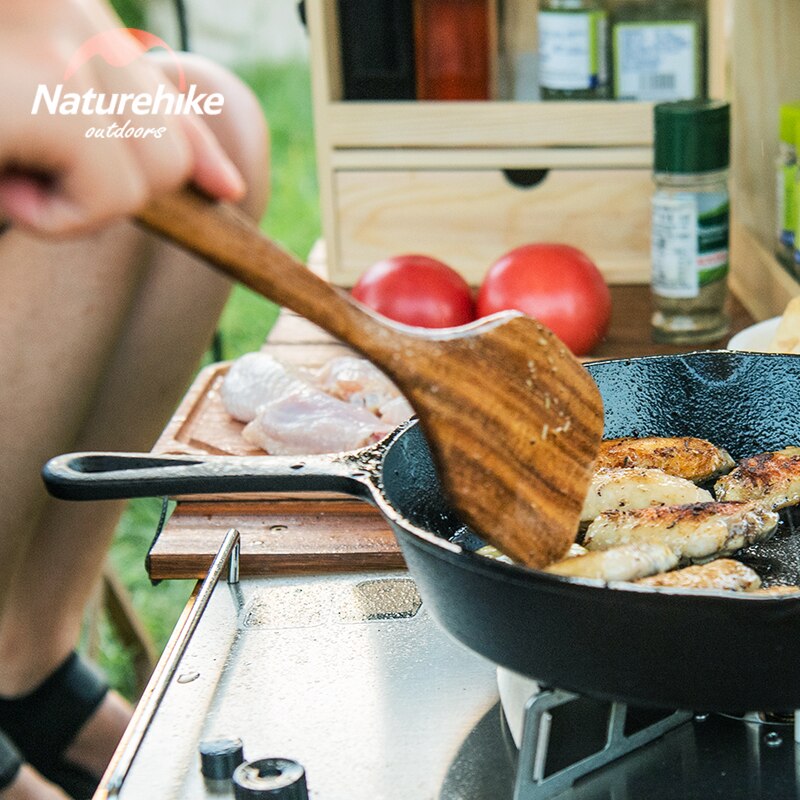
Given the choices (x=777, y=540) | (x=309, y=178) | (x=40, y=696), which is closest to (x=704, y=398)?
(x=777, y=540)

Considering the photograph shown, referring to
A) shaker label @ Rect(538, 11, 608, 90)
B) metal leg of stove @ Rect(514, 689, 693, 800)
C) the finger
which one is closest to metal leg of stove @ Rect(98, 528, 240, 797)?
metal leg of stove @ Rect(514, 689, 693, 800)

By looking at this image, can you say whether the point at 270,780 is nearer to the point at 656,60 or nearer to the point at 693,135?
the point at 693,135

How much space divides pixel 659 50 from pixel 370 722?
1.28 m

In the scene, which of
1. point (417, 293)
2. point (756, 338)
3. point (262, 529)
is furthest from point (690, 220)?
point (262, 529)

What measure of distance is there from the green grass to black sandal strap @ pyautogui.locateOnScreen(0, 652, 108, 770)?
0.55m

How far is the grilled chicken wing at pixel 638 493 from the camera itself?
1057mm

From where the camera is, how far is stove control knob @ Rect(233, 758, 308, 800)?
2.58 ft

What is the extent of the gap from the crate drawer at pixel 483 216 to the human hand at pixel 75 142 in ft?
4.34

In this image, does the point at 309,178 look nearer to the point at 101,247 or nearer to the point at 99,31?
the point at 101,247

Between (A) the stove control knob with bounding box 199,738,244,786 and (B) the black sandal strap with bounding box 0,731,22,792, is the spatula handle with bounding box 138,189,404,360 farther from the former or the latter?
(B) the black sandal strap with bounding box 0,731,22,792

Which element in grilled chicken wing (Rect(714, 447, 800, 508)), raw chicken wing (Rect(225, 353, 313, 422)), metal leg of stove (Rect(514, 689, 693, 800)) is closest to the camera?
metal leg of stove (Rect(514, 689, 693, 800))

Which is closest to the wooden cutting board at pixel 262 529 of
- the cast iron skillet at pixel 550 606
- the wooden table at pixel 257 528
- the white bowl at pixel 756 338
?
the wooden table at pixel 257 528

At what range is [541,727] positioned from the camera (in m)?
0.79

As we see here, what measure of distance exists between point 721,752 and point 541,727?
15cm
